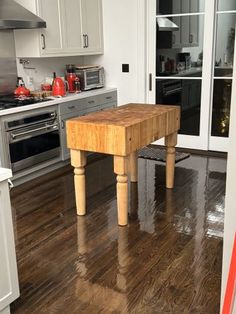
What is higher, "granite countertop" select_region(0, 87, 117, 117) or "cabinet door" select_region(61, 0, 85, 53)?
"cabinet door" select_region(61, 0, 85, 53)

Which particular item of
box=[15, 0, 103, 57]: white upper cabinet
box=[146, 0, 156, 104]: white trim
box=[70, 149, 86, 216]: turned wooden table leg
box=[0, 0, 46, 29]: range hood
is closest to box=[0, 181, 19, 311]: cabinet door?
box=[70, 149, 86, 216]: turned wooden table leg

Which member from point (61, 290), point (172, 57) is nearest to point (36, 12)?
point (172, 57)

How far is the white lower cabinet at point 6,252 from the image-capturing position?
5.82 feet

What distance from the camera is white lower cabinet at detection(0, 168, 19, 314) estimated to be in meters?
1.77

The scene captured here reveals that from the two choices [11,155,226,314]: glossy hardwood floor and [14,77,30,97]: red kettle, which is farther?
[14,77,30,97]: red kettle

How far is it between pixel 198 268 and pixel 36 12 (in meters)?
3.12

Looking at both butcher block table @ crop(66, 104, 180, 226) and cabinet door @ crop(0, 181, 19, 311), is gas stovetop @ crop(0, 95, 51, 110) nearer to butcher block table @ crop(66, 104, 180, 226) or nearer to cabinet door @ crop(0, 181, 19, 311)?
butcher block table @ crop(66, 104, 180, 226)

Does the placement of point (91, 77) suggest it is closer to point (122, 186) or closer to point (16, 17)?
point (16, 17)

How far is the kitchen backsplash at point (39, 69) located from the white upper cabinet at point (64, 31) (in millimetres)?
242

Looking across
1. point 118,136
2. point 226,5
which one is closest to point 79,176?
point 118,136

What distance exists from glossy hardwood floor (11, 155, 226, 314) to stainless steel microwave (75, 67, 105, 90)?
147 cm

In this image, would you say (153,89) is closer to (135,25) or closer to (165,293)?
(135,25)

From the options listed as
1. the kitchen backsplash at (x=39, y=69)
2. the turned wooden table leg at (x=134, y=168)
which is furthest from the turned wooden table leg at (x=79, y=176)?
the kitchen backsplash at (x=39, y=69)

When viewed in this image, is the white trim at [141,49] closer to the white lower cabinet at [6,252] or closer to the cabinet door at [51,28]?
the cabinet door at [51,28]
